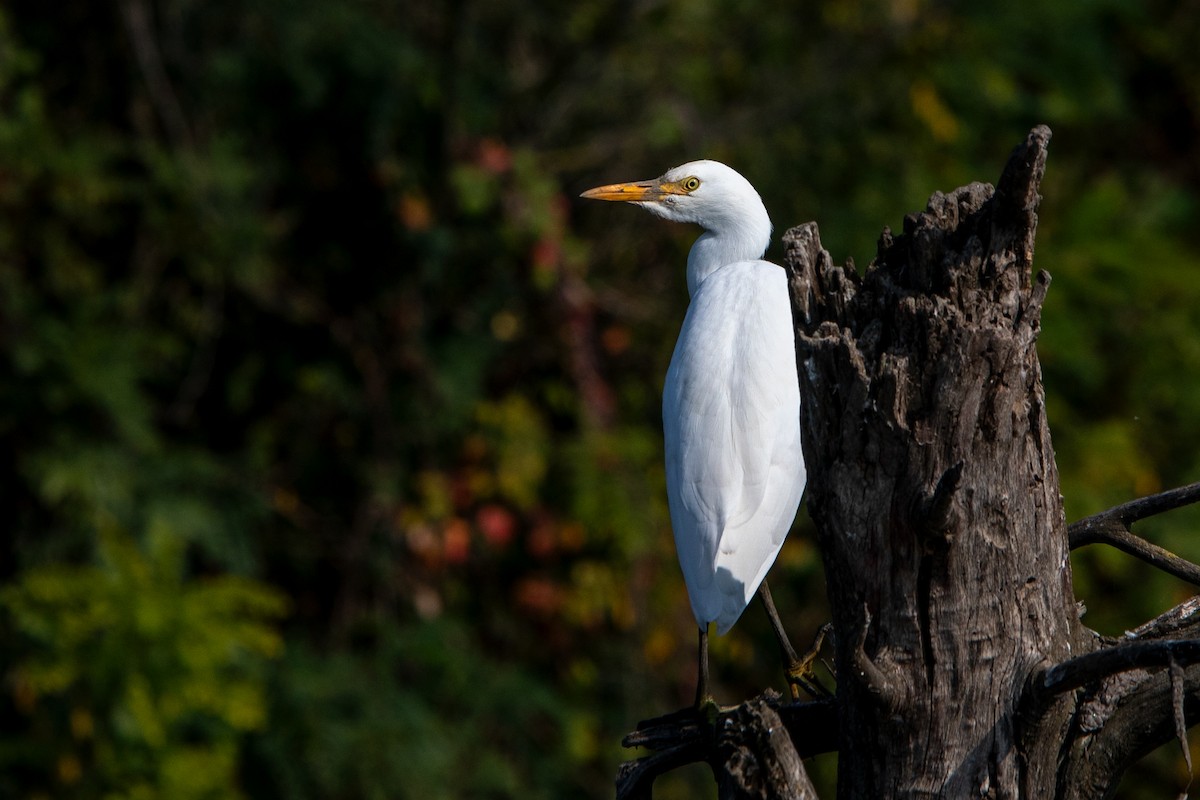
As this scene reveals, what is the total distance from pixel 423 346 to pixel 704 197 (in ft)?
8.73

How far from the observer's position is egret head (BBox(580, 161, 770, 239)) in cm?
327

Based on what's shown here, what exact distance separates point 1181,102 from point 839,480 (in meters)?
6.46

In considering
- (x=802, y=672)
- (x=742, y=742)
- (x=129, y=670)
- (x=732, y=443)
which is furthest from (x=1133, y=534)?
(x=129, y=670)

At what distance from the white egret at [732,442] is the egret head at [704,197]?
0.20 meters

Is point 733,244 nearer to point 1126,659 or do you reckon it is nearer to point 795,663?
point 795,663

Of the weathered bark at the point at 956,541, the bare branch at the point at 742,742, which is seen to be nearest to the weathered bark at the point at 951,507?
the weathered bark at the point at 956,541

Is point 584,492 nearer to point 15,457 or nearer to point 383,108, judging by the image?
point 383,108

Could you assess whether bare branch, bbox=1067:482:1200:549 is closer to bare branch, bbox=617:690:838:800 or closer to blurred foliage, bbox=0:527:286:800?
bare branch, bbox=617:690:838:800

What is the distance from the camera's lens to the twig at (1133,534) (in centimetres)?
195

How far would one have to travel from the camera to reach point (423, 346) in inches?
226

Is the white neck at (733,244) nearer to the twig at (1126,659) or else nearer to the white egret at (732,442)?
the white egret at (732,442)

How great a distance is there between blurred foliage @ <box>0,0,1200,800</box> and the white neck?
2.01 metres

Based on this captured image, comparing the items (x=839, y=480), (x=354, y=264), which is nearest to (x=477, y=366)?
(x=354, y=264)

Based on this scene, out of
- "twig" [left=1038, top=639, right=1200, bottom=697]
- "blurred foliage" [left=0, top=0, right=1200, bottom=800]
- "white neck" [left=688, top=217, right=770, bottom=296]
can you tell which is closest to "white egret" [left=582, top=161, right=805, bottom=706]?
"white neck" [left=688, top=217, right=770, bottom=296]
